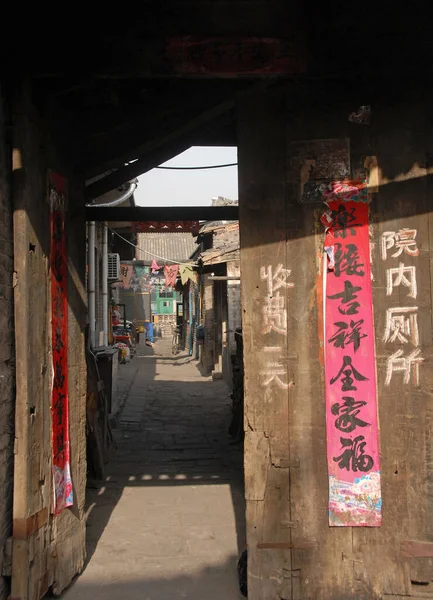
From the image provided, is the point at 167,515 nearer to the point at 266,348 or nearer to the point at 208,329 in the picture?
the point at 266,348

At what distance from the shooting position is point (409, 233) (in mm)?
3494

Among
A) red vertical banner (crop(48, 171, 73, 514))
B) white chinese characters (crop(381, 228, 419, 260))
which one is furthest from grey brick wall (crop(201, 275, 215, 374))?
white chinese characters (crop(381, 228, 419, 260))

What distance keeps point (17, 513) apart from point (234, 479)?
10.8ft

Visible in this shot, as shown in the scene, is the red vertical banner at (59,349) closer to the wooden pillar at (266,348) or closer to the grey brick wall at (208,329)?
the wooden pillar at (266,348)

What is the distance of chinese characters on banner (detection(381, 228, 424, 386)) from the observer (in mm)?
3463

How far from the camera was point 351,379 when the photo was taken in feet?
11.3

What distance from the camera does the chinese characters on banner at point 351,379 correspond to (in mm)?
3414

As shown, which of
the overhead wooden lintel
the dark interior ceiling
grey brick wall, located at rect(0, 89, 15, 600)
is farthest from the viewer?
the overhead wooden lintel

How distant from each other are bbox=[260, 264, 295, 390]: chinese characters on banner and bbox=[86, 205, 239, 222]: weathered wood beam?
1.57 m

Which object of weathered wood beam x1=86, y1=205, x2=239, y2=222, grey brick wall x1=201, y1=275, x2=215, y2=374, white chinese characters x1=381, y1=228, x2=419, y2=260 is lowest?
grey brick wall x1=201, y1=275, x2=215, y2=374

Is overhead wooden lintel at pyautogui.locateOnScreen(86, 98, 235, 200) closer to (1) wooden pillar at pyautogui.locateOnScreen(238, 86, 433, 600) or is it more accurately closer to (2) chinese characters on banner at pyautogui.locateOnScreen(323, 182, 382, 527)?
(1) wooden pillar at pyautogui.locateOnScreen(238, 86, 433, 600)

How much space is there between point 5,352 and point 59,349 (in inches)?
22.4

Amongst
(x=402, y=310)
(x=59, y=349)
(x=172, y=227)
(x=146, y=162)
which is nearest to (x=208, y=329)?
(x=172, y=227)

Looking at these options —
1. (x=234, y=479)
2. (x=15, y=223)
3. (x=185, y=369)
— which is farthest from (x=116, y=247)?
(x=15, y=223)
